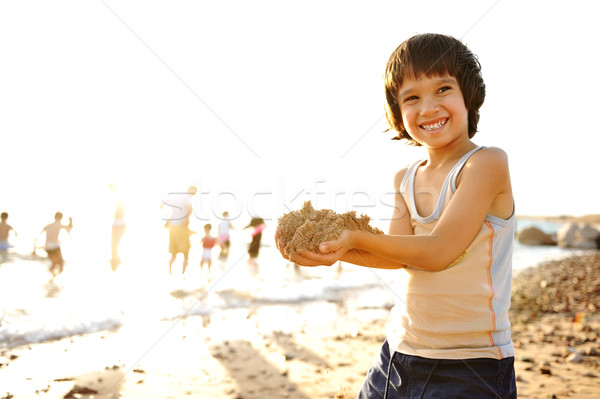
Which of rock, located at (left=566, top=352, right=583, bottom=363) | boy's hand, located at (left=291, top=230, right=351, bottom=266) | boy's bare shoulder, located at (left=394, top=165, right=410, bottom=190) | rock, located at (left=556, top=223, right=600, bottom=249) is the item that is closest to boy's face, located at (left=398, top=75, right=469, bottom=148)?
boy's bare shoulder, located at (left=394, top=165, right=410, bottom=190)

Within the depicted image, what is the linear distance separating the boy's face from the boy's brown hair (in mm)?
36

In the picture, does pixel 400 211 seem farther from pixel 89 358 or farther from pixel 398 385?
pixel 89 358

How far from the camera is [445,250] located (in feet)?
5.20

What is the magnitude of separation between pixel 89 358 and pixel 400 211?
422 cm

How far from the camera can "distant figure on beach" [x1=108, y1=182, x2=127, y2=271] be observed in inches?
420

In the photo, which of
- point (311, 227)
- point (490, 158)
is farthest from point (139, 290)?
point (490, 158)

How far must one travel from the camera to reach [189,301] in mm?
8328

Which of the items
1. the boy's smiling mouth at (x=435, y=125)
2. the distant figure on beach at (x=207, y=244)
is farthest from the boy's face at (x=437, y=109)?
the distant figure on beach at (x=207, y=244)

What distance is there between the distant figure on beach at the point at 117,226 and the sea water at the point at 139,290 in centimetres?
Result: 32

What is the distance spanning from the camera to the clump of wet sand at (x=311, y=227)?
1.60 metres

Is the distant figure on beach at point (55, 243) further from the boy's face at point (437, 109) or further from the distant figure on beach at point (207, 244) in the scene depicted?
the boy's face at point (437, 109)

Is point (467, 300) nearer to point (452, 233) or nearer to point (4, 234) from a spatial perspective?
point (452, 233)

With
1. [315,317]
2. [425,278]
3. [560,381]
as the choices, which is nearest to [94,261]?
[315,317]

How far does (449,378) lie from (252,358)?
350 centimetres
